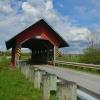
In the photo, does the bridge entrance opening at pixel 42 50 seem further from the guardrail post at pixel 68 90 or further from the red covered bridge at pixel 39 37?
the guardrail post at pixel 68 90

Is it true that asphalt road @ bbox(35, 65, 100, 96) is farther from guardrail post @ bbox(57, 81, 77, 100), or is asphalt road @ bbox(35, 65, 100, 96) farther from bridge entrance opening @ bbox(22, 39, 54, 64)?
bridge entrance opening @ bbox(22, 39, 54, 64)

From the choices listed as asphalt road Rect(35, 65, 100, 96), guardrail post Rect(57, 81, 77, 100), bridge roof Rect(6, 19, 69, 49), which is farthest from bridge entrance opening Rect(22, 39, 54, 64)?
guardrail post Rect(57, 81, 77, 100)

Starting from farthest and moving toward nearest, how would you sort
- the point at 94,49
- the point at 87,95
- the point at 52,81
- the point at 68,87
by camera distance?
1. the point at 94,49
2. the point at 52,81
3. the point at 87,95
4. the point at 68,87

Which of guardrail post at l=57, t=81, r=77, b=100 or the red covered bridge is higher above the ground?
the red covered bridge

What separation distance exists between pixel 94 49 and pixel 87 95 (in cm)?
2406

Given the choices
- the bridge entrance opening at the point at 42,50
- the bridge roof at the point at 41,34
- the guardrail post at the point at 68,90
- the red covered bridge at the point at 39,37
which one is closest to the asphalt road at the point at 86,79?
the guardrail post at the point at 68,90

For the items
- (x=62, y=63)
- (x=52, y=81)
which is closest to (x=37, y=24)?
(x=62, y=63)

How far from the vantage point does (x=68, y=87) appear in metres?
6.67

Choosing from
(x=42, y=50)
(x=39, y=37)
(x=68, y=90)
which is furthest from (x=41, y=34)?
(x=68, y=90)

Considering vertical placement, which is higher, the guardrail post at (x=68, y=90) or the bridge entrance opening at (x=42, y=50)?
the bridge entrance opening at (x=42, y=50)

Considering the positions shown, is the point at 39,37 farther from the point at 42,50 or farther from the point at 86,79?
the point at 86,79

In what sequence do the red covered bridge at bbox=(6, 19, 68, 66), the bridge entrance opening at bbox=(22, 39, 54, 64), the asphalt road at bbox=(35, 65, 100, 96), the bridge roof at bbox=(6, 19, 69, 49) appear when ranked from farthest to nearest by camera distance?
the bridge entrance opening at bbox=(22, 39, 54, 64)
the bridge roof at bbox=(6, 19, 69, 49)
the red covered bridge at bbox=(6, 19, 68, 66)
the asphalt road at bbox=(35, 65, 100, 96)

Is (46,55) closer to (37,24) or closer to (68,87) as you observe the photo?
(37,24)

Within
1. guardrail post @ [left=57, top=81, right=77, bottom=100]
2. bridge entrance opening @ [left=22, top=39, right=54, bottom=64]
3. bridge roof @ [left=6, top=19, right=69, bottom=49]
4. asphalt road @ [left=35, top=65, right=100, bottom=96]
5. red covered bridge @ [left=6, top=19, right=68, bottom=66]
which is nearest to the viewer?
guardrail post @ [left=57, top=81, right=77, bottom=100]
